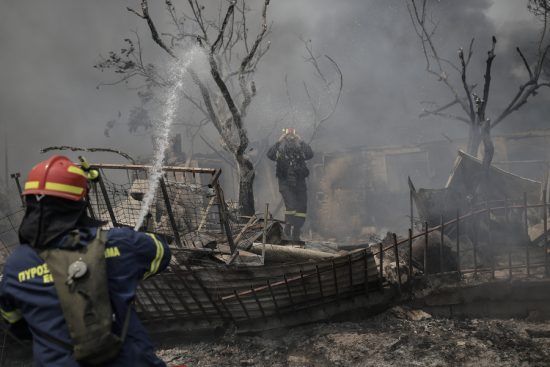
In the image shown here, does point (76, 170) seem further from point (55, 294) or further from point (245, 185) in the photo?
point (245, 185)

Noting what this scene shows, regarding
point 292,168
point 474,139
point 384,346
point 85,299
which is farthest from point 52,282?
point 474,139

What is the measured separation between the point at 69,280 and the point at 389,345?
3.60 metres

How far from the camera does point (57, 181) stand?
7.18ft

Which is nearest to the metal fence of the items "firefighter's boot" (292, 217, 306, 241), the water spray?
the water spray

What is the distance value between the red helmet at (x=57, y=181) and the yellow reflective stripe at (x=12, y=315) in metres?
0.64

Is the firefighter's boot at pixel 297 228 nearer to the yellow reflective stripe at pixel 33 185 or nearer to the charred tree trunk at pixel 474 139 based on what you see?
the charred tree trunk at pixel 474 139

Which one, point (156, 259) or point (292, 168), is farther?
point (292, 168)

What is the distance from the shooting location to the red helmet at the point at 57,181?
2.16 metres

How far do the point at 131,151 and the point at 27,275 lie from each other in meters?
20.3

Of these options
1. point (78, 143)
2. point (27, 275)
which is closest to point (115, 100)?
point (78, 143)

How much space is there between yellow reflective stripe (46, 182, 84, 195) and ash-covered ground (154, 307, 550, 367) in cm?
317

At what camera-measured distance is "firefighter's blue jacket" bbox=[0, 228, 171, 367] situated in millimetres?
2068

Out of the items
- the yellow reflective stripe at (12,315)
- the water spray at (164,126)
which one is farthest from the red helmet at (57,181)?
the water spray at (164,126)

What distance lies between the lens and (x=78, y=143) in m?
21.7
